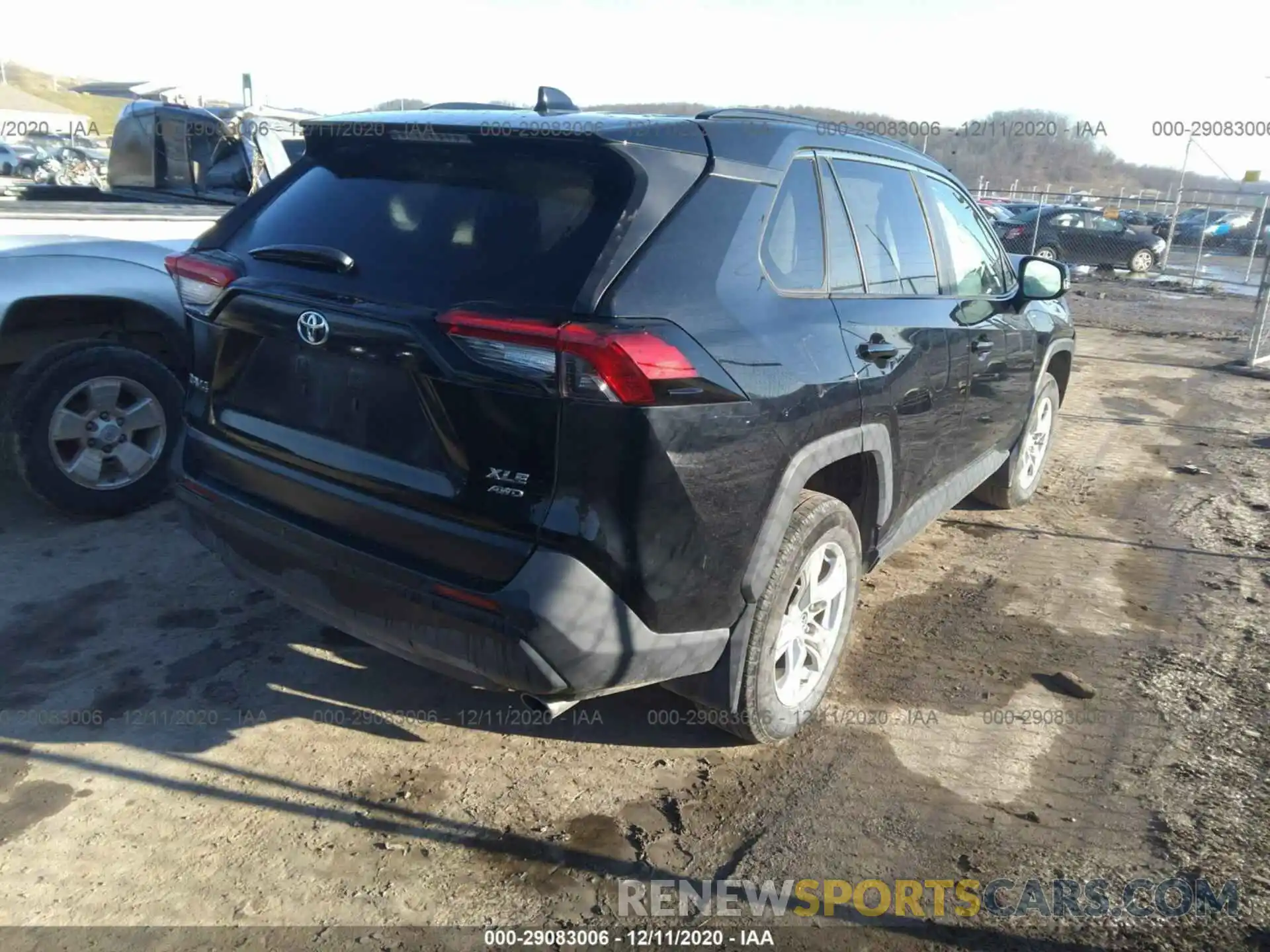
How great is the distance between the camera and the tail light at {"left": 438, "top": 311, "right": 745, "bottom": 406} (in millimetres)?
2309

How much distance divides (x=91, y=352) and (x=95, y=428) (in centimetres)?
38

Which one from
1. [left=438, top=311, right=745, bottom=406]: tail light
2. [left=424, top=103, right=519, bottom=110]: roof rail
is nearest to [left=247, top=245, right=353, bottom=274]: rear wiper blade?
[left=438, top=311, right=745, bottom=406]: tail light

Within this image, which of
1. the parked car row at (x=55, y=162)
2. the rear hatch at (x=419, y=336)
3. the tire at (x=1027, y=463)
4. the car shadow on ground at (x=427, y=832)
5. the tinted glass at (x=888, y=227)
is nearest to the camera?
the rear hatch at (x=419, y=336)

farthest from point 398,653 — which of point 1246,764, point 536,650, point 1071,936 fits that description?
point 1246,764

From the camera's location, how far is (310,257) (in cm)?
278

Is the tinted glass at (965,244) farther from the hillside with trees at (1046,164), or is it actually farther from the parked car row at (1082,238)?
the hillside with trees at (1046,164)

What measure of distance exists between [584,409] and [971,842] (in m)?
1.81

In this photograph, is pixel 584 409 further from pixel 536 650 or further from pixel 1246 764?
pixel 1246 764

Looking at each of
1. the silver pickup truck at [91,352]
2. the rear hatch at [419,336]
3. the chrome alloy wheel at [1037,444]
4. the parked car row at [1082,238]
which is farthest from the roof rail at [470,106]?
the parked car row at [1082,238]

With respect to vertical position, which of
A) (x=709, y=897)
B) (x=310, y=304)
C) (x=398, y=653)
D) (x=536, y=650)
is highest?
(x=310, y=304)

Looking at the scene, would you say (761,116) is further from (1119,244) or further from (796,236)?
(1119,244)

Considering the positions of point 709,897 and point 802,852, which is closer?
point 709,897

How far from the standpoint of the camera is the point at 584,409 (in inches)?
91.8

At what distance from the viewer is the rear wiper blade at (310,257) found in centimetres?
271
